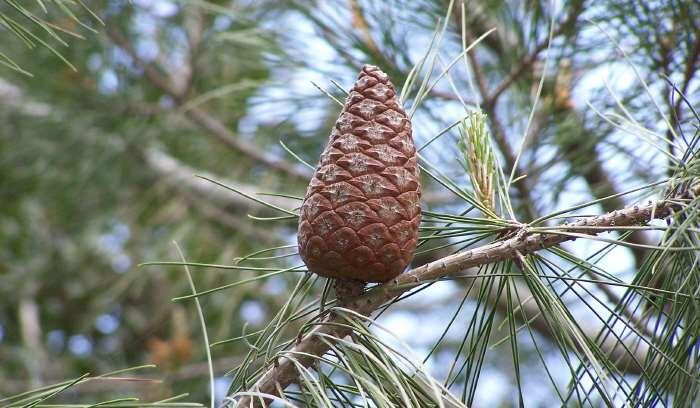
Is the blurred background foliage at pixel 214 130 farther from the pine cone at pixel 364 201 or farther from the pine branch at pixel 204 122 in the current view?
the pine cone at pixel 364 201

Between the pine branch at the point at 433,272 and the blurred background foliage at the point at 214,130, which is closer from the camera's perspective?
the pine branch at the point at 433,272

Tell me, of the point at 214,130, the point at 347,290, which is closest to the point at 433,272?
the point at 347,290

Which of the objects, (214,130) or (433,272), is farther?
(214,130)

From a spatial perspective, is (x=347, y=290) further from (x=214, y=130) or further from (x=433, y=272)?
(x=214, y=130)

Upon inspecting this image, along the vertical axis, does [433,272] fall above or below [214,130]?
above

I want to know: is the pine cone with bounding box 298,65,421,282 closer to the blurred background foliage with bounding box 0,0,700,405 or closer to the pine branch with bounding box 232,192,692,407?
the pine branch with bounding box 232,192,692,407

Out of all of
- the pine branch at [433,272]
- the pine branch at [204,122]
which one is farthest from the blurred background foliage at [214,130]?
the pine branch at [433,272]
